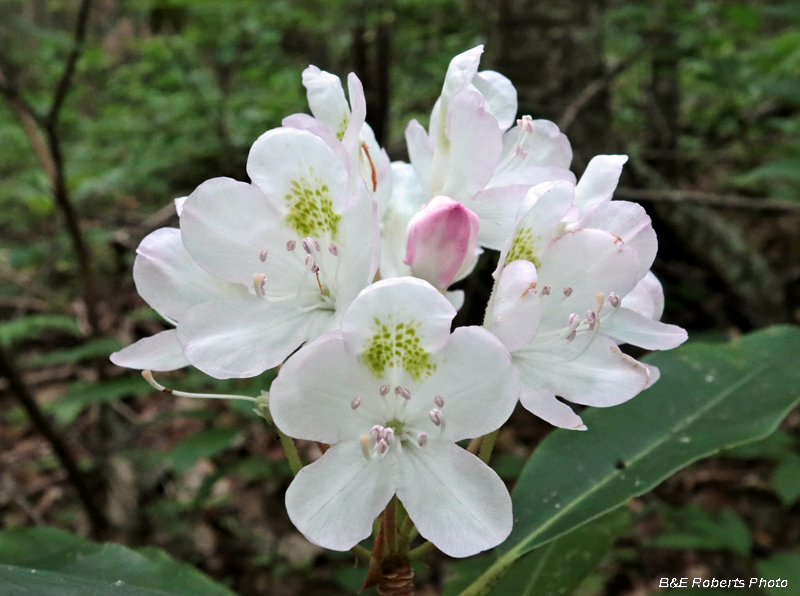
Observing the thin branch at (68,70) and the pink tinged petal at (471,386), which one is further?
the thin branch at (68,70)

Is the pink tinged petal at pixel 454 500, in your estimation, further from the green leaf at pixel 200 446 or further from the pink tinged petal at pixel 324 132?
the green leaf at pixel 200 446

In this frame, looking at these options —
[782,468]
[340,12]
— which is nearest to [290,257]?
[782,468]

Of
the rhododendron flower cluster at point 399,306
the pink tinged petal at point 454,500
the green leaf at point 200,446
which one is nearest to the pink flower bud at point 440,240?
the rhododendron flower cluster at point 399,306

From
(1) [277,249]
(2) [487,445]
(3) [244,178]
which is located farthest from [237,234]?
(3) [244,178]

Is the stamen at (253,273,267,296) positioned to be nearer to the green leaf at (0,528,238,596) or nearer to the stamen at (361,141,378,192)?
the stamen at (361,141,378,192)

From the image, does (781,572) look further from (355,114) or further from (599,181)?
(355,114)

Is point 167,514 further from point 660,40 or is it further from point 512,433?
point 660,40

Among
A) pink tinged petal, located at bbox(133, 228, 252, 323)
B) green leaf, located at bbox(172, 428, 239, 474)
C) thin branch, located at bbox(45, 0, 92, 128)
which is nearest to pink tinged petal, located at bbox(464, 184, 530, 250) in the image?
pink tinged petal, located at bbox(133, 228, 252, 323)
